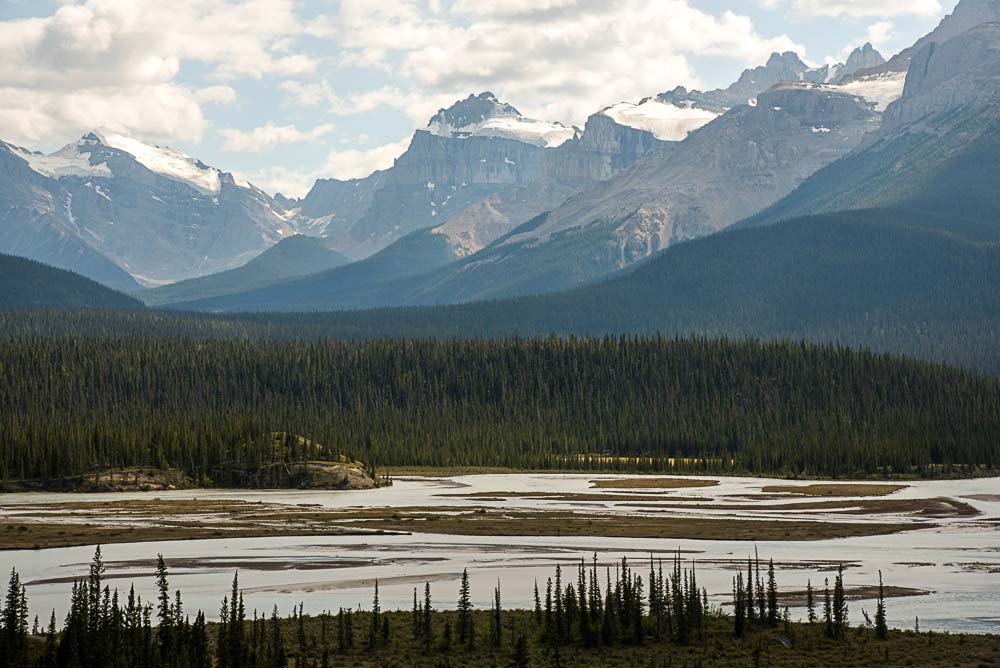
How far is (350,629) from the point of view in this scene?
54.0m

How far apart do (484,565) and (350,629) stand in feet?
71.8

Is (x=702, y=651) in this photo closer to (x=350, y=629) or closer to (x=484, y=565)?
(x=350, y=629)

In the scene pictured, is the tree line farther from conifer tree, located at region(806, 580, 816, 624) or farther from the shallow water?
the shallow water

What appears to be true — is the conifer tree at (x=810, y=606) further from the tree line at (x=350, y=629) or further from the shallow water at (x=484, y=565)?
the shallow water at (x=484, y=565)

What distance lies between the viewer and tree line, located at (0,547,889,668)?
154 ft

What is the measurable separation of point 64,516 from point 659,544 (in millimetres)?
43268

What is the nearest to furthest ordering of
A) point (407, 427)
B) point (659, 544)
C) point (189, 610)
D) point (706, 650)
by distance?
point (706, 650), point (189, 610), point (659, 544), point (407, 427)

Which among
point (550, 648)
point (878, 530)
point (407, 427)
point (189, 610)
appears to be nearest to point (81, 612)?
point (189, 610)

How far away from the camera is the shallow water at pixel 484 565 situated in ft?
209

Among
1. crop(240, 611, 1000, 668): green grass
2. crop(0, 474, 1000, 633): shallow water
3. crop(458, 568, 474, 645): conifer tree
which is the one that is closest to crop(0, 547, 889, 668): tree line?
crop(458, 568, 474, 645): conifer tree

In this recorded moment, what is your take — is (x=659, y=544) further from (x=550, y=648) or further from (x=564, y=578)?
(x=550, y=648)

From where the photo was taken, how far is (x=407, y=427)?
199000 millimetres

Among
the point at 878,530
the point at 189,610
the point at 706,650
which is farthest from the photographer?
the point at 878,530

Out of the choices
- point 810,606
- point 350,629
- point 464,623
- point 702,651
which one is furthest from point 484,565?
point 702,651
